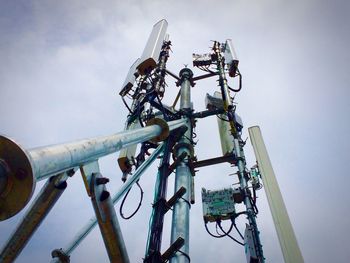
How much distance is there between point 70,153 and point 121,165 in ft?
18.8

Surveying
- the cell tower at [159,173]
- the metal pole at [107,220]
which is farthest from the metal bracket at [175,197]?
the metal pole at [107,220]

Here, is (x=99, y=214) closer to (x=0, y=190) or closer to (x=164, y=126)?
(x=0, y=190)

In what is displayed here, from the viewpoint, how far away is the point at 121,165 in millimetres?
7641

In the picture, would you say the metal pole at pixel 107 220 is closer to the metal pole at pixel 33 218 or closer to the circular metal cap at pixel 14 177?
the metal pole at pixel 33 218

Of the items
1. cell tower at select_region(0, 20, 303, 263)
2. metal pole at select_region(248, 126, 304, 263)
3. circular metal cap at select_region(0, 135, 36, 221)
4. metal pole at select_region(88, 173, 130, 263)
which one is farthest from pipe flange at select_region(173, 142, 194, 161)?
circular metal cap at select_region(0, 135, 36, 221)

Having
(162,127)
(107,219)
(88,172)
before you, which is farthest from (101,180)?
(162,127)

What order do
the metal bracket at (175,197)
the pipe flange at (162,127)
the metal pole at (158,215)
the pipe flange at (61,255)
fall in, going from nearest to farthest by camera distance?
the pipe flange at (61,255) → the pipe flange at (162,127) → the metal pole at (158,215) → the metal bracket at (175,197)

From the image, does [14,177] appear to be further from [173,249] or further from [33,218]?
[173,249]

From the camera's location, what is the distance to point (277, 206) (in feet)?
12.0

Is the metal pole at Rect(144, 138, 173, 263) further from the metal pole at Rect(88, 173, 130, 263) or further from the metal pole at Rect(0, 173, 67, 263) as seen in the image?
the metal pole at Rect(0, 173, 67, 263)

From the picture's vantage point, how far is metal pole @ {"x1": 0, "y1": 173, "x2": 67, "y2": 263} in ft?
8.13

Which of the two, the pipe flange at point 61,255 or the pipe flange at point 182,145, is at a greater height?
the pipe flange at point 182,145

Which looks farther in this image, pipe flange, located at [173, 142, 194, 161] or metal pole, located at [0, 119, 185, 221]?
pipe flange, located at [173, 142, 194, 161]

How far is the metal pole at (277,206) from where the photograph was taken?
3.07 m
